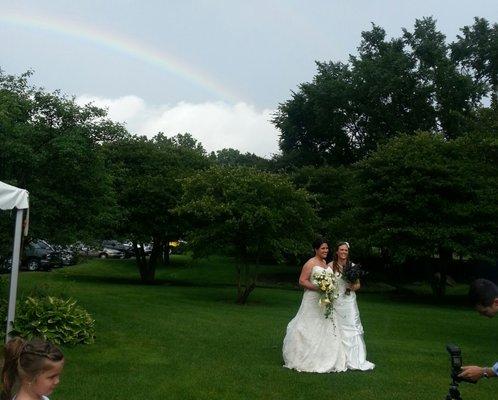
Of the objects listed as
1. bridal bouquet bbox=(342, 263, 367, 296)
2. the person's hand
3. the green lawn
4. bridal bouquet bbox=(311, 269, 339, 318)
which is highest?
bridal bouquet bbox=(342, 263, 367, 296)

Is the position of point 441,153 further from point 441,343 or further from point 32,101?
point 32,101

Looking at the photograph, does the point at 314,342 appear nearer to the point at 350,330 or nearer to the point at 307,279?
the point at 350,330

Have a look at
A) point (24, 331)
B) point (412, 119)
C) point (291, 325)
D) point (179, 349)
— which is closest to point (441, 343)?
point (291, 325)

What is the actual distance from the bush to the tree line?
3598mm

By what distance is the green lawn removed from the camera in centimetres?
876

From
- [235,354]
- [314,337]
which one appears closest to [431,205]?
[235,354]

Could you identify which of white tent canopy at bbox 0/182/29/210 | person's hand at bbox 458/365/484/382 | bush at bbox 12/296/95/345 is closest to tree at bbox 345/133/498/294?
bush at bbox 12/296/95/345

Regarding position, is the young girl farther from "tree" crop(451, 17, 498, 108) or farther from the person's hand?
"tree" crop(451, 17, 498, 108)

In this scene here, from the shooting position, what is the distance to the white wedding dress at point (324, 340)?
Answer: 33.6 ft

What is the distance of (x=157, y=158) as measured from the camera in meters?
31.6

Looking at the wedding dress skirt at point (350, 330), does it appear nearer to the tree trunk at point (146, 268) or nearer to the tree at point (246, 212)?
the tree at point (246, 212)

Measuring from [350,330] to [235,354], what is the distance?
213cm

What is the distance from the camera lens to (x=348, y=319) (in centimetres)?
1077

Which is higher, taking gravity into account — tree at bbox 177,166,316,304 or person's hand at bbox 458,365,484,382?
tree at bbox 177,166,316,304
